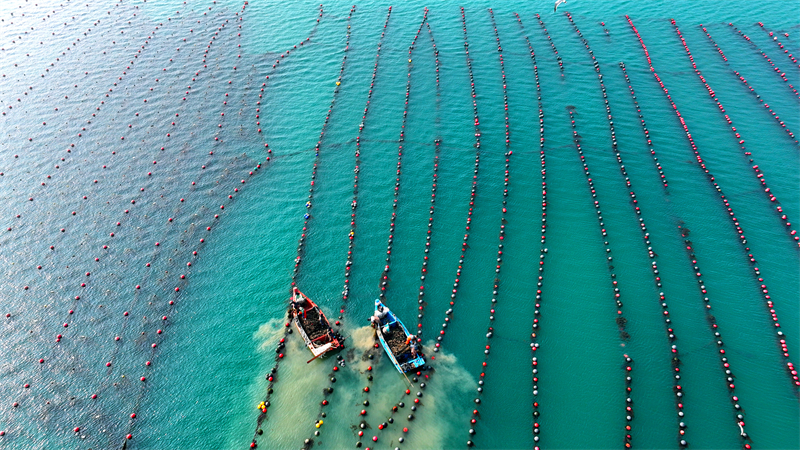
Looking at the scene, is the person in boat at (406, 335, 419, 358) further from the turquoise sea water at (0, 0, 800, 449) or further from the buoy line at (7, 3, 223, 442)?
the buoy line at (7, 3, 223, 442)

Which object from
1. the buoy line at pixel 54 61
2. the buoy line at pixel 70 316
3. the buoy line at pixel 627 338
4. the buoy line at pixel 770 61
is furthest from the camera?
the buoy line at pixel 54 61

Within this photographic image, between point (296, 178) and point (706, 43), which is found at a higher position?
point (296, 178)

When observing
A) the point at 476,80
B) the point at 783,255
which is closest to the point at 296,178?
the point at 476,80

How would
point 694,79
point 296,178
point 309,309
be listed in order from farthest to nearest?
point 694,79, point 296,178, point 309,309

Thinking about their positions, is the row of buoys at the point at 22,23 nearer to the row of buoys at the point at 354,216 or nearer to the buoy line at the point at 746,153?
the row of buoys at the point at 354,216

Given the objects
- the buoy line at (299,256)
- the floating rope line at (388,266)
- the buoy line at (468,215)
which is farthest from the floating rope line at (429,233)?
the buoy line at (299,256)

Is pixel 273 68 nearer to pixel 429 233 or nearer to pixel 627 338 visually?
pixel 429 233

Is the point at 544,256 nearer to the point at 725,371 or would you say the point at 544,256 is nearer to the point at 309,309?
the point at 725,371

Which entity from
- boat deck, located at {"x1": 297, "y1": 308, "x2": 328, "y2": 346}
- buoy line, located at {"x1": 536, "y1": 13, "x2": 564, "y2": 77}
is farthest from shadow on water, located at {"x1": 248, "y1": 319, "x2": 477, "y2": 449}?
buoy line, located at {"x1": 536, "y1": 13, "x2": 564, "y2": 77}
